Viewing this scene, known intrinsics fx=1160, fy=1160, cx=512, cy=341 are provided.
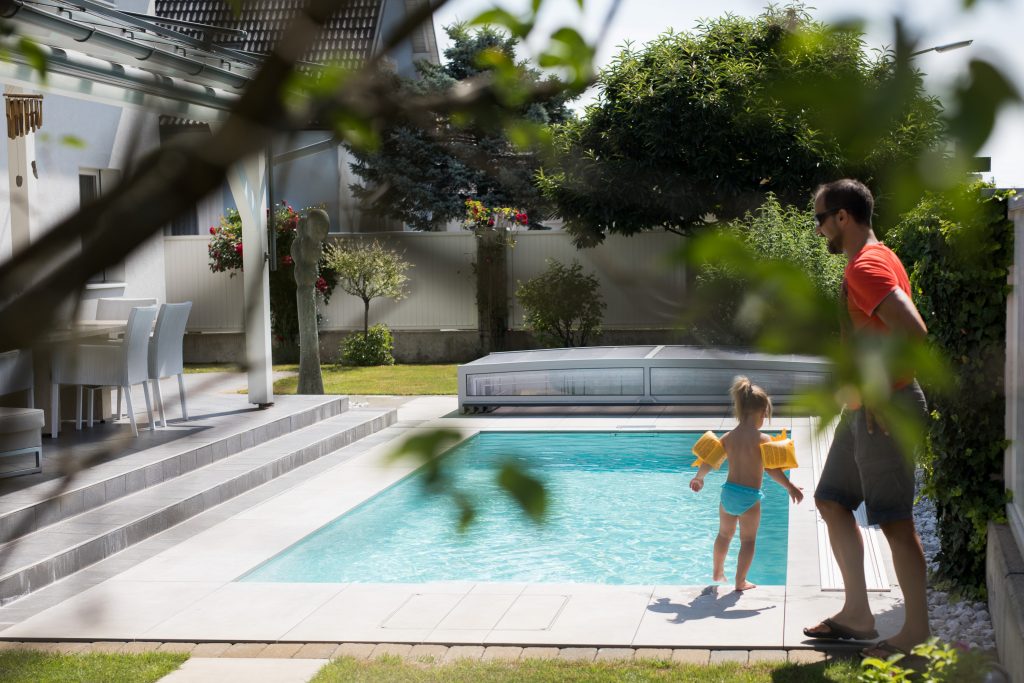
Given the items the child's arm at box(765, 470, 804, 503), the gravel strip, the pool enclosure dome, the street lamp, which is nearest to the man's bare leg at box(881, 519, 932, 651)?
the gravel strip

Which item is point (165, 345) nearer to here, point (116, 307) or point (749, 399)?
point (116, 307)

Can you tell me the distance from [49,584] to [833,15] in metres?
5.64

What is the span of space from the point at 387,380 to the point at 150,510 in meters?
8.12

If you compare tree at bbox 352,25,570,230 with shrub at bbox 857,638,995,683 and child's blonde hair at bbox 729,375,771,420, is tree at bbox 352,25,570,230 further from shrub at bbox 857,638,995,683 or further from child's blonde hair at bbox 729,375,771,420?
child's blonde hair at bbox 729,375,771,420

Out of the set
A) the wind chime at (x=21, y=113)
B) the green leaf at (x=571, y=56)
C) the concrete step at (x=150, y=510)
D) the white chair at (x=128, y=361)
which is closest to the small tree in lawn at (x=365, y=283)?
the concrete step at (x=150, y=510)

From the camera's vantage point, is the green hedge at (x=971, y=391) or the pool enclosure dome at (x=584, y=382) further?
the pool enclosure dome at (x=584, y=382)

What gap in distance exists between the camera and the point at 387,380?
1484 centimetres

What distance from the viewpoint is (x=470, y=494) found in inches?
37.5

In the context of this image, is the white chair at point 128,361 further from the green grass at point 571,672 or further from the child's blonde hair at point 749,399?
the child's blonde hair at point 749,399

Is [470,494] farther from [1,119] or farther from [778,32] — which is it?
[1,119]

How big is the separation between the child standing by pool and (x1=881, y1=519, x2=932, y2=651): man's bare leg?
4.01 feet

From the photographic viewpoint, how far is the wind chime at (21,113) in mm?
7816

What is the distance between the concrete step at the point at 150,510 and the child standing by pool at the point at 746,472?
3036 millimetres

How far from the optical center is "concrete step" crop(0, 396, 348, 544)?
6.29 m
